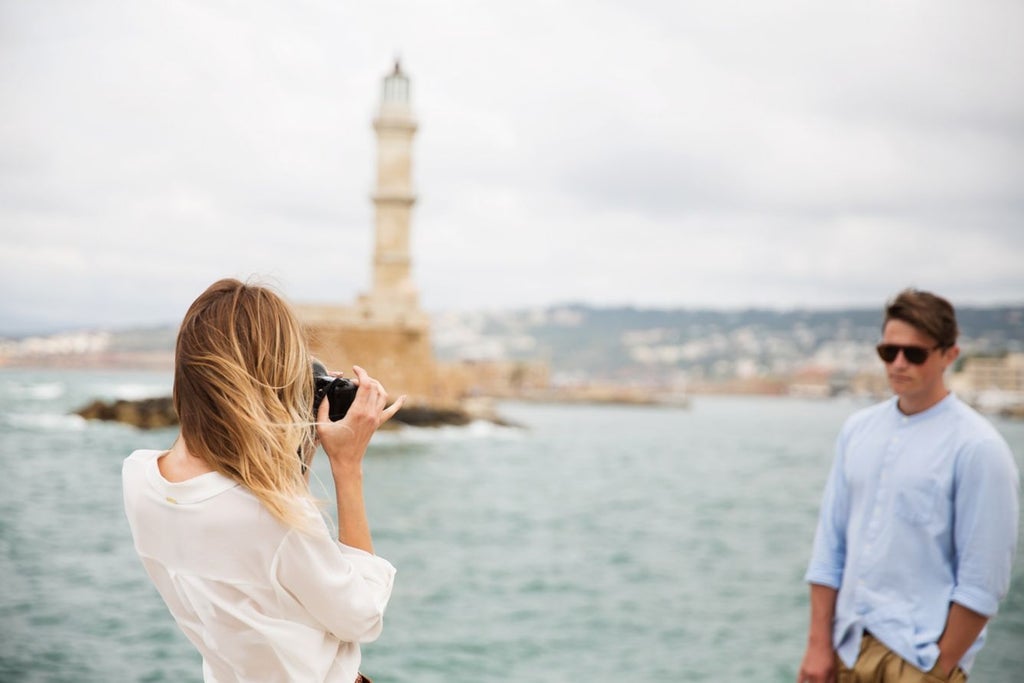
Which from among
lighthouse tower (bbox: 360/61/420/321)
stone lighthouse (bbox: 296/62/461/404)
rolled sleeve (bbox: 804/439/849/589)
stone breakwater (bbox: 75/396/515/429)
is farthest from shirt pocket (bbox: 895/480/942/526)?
stone breakwater (bbox: 75/396/515/429)

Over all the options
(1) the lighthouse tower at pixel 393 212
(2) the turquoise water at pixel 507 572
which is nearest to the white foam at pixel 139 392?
(2) the turquoise water at pixel 507 572

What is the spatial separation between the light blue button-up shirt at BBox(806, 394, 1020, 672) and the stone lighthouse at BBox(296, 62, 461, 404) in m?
27.4

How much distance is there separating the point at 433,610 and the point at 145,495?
10.4 meters

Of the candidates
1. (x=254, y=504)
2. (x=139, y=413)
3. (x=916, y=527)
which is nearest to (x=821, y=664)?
(x=916, y=527)

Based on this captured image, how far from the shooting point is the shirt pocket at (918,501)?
224 centimetres

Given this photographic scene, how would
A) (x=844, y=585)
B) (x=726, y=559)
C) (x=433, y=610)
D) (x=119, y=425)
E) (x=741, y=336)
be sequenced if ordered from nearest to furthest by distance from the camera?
1. (x=844, y=585)
2. (x=433, y=610)
3. (x=726, y=559)
4. (x=119, y=425)
5. (x=741, y=336)

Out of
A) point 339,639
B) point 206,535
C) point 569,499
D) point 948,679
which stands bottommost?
point 569,499

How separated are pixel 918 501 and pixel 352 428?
1.43m

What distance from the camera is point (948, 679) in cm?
219

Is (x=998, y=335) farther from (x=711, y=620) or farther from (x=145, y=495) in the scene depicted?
(x=145, y=495)

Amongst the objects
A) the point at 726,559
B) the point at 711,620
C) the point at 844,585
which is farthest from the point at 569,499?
the point at 844,585

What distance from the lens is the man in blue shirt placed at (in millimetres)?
2170

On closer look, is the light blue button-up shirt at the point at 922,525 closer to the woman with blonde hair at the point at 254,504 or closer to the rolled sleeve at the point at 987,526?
the rolled sleeve at the point at 987,526

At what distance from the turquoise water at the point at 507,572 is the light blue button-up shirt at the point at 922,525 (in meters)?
6.98
